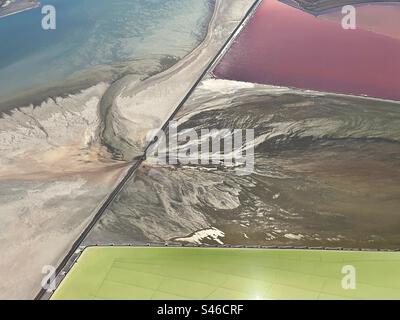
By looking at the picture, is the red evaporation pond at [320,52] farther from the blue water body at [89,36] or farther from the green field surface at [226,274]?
the green field surface at [226,274]

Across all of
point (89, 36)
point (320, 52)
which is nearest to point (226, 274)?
point (320, 52)

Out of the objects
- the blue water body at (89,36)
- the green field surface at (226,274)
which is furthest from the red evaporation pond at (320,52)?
the green field surface at (226,274)

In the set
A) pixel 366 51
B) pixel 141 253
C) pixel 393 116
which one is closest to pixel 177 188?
pixel 141 253

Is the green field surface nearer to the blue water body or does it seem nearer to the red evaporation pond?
the red evaporation pond

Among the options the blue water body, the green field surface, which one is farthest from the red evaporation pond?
the green field surface

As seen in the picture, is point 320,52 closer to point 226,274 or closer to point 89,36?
point 89,36
